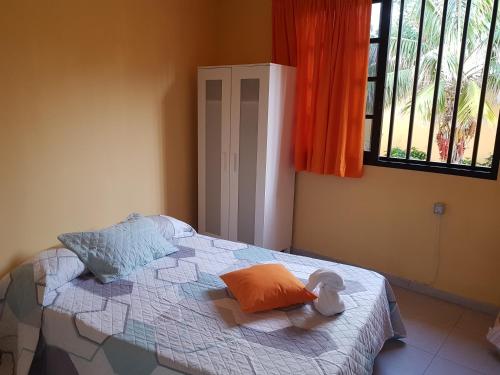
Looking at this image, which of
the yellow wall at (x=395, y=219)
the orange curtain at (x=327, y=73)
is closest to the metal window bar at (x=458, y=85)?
the yellow wall at (x=395, y=219)

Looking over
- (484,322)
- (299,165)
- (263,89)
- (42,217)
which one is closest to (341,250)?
(299,165)

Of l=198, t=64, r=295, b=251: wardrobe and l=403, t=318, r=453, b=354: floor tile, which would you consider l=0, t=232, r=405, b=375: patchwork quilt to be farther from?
l=198, t=64, r=295, b=251: wardrobe

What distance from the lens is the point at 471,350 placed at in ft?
7.74

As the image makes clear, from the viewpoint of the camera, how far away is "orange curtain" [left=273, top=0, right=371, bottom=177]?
2.94m

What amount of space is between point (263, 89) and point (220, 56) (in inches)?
36.3

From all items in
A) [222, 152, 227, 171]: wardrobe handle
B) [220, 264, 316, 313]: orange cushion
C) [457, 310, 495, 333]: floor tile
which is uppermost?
[222, 152, 227, 171]: wardrobe handle

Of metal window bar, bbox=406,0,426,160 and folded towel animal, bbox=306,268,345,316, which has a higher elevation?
metal window bar, bbox=406,0,426,160

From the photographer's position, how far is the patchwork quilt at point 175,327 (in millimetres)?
1603

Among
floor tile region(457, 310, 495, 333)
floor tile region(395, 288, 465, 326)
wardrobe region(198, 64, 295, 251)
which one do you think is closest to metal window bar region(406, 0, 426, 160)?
wardrobe region(198, 64, 295, 251)

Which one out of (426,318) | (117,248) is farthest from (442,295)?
(117,248)

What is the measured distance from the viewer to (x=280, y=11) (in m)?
3.23

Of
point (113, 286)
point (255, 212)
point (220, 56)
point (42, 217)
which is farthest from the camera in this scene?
point (220, 56)

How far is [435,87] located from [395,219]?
1.02 meters

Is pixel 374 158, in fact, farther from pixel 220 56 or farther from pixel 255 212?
pixel 220 56
